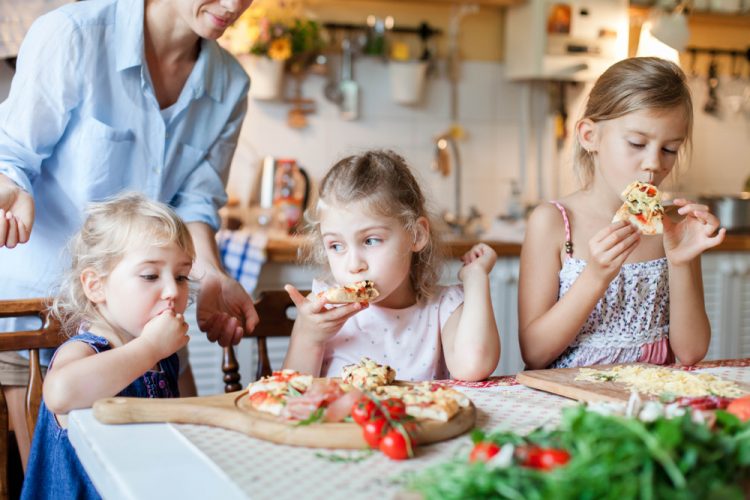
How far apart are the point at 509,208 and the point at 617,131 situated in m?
2.34

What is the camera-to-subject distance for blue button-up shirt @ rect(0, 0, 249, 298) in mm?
1733

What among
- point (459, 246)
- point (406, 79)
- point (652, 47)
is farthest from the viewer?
point (652, 47)

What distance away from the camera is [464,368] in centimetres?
150

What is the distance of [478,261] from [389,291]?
0.65ft

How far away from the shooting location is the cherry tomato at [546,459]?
823mm

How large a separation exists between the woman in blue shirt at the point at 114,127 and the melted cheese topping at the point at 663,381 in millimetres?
693

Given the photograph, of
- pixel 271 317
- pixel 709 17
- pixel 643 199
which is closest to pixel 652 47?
pixel 709 17

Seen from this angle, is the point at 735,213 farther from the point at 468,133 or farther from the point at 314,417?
the point at 314,417

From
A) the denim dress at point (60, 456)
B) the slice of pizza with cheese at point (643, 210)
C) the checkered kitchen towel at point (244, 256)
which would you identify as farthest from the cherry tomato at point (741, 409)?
the checkered kitchen towel at point (244, 256)

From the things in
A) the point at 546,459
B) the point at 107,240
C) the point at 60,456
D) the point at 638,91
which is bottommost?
the point at 60,456

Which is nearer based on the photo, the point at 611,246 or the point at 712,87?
the point at 611,246

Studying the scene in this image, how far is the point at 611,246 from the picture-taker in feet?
5.18

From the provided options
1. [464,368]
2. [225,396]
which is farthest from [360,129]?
[225,396]

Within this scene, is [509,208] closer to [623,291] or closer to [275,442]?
[623,291]
